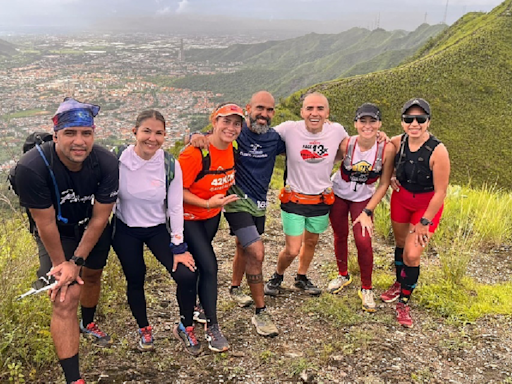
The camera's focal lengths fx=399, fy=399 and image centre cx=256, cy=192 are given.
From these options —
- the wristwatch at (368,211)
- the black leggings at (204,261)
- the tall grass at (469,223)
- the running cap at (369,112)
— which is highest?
the running cap at (369,112)

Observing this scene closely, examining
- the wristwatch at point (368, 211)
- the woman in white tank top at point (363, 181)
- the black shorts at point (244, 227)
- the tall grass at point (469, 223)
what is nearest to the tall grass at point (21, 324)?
the black shorts at point (244, 227)

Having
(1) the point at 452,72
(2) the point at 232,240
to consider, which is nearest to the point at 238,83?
(1) the point at 452,72

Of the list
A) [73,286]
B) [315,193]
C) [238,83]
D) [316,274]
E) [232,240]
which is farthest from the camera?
[238,83]

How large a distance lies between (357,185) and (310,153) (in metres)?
0.68

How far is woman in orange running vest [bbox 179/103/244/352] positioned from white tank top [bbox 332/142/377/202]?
4.72 ft

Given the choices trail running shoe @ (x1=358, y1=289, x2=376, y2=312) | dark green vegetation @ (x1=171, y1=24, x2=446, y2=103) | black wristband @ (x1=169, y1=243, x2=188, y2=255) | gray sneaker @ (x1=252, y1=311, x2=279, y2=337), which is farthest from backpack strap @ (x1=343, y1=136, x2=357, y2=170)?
dark green vegetation @ (x1=171, y1=24, x2=446, y2=103)

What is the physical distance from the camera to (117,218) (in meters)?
3.59

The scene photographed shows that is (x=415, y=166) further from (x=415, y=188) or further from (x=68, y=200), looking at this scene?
(x=68, y=200)

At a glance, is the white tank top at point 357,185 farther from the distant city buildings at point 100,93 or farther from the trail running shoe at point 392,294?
the distant city buildings at point 100,93

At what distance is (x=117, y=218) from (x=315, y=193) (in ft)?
7.08

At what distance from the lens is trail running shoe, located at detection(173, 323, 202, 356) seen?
3828mm

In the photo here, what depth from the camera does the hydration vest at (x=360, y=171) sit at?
14.6 ft

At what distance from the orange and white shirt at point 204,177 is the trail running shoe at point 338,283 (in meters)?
2.12

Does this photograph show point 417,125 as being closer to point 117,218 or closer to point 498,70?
point 117,218
